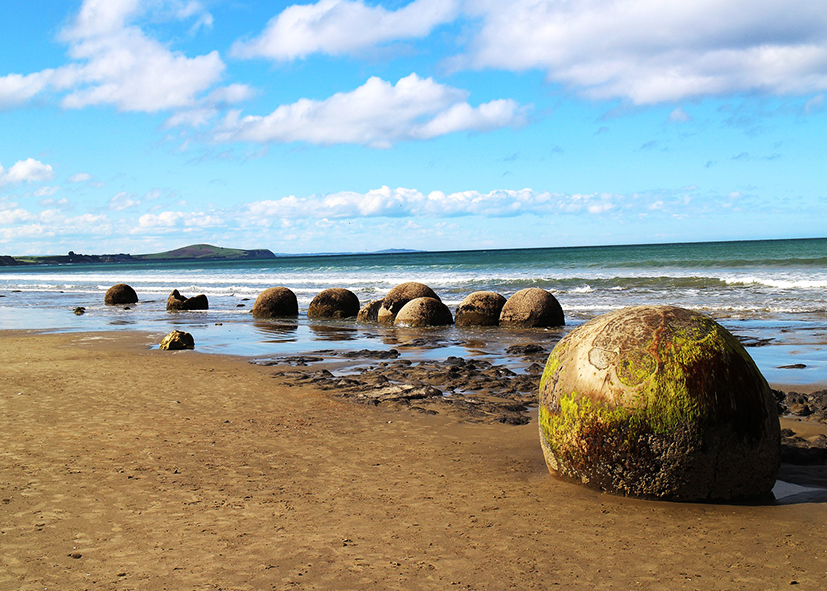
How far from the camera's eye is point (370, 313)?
1922 centimetres

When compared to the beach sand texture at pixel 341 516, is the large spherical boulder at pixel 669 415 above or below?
above

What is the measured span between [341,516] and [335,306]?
16.4m

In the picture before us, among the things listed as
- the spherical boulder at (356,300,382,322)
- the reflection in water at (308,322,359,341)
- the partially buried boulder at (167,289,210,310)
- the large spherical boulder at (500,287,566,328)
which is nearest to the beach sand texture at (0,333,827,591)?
the reflection in water at (308,322,359,341)

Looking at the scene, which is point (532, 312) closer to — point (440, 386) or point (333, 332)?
point (333, 332)

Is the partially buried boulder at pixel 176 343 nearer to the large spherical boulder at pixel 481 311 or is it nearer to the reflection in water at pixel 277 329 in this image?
the reflection in water at pixel 277 329

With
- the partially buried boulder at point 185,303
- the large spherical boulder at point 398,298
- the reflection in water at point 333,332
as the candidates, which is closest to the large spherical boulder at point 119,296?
the partially buried boulder at point 185,303

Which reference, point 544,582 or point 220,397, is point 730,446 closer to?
point 544,582

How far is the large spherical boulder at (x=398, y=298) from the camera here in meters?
18.5

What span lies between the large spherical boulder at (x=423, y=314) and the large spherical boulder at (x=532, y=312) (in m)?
1.59

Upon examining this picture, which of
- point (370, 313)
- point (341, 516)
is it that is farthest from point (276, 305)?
point (341, 516)

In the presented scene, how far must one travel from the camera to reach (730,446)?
456 cm

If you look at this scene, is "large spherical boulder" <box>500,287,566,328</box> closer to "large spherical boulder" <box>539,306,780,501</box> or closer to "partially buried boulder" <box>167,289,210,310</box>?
"large spherical boulder" <box>539,306,780,501</box>

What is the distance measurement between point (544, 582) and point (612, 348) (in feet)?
5.97

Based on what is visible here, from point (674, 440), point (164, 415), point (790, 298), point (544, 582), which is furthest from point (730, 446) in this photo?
point (790, 298)
